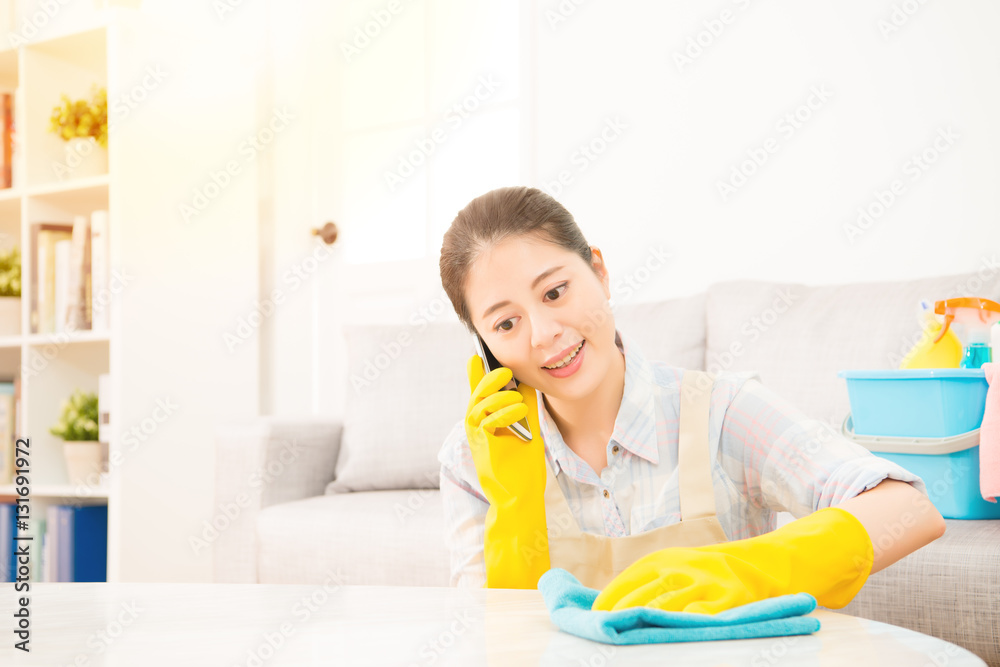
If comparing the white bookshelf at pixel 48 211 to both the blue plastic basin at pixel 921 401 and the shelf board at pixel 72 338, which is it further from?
the blue plastic basin at pixel 921 401

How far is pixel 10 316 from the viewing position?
283 centimetres

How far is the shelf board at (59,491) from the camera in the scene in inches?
103

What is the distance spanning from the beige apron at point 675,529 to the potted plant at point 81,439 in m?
2.05

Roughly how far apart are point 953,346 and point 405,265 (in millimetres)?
1889

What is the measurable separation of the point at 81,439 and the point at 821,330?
221 centimetres

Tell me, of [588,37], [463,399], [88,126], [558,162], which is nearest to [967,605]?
[463,399]

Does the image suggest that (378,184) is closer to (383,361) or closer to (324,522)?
(383,361)

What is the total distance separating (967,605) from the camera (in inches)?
47.5

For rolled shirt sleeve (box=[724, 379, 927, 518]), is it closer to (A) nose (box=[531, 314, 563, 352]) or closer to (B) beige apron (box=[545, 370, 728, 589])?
(B) beige apron (box=[545, 370, 728, 589])

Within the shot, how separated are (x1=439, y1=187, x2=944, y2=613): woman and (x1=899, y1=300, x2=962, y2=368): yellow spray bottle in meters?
0.52

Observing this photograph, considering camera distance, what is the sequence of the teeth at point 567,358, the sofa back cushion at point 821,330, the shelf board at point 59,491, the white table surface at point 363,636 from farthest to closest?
the shelf board at point 59,491, the sofa back cushion at point 821,330, the teeth at point 567,358, the white table surface at point 363,636

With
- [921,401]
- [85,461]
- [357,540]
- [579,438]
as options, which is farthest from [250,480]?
[921,401]

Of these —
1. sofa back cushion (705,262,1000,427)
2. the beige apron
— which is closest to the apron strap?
the beige apron

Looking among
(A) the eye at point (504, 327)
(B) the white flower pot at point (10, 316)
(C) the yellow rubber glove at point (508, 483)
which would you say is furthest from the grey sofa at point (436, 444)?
(B) the white flower pot at point (10, 316)
